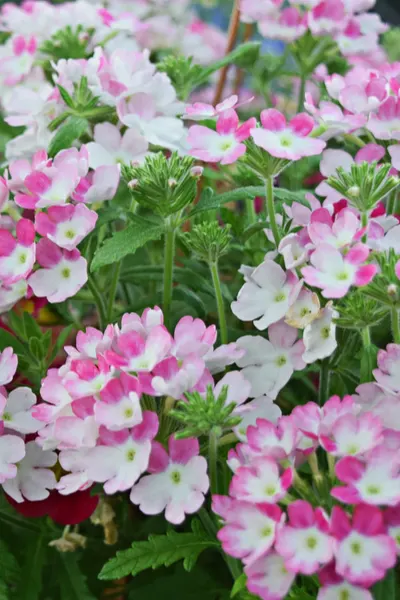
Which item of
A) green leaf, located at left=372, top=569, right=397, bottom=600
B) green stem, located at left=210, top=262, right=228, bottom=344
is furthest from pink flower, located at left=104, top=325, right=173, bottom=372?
green leaf, located at left=372, top=569, right=397, bottom=600

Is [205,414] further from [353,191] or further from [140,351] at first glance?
[353,191]

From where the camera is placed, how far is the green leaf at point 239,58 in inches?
37.3

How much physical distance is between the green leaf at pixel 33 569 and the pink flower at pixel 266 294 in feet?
1.07

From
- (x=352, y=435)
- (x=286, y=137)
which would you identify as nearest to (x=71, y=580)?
(x=352, y=435)

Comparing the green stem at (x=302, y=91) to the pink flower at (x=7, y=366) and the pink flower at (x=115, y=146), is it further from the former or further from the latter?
the pink flower at (x=7, y=366)

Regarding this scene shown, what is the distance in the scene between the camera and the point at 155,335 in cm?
60

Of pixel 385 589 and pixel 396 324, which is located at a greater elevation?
pixel 396 324

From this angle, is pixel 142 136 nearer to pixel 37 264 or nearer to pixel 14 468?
pixel 37 264

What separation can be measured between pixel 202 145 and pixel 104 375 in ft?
0.82

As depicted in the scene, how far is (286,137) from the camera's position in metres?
0.69

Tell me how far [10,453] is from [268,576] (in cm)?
25

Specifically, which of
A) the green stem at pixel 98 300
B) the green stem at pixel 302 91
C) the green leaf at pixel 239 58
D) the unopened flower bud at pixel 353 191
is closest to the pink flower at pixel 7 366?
the green stem at pixel 98 300

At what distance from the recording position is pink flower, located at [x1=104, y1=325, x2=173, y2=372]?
0.58 metres

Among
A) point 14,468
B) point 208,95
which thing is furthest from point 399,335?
point 208,95
